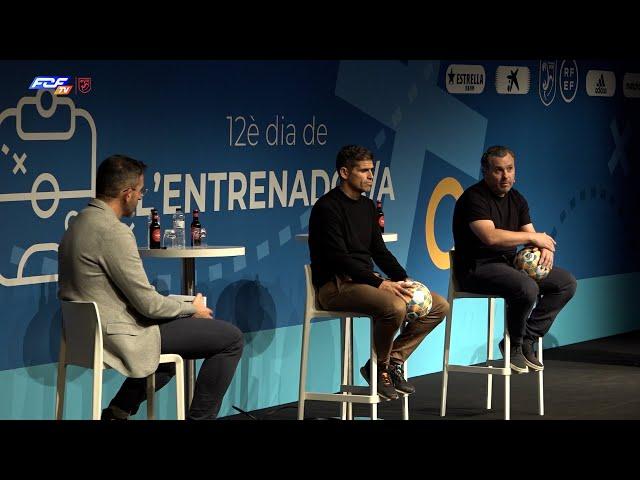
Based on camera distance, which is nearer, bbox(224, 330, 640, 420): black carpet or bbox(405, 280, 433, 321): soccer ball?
bbox(405, 280, 433, 321): soccer ball

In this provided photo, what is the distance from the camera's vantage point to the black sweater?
569 centimetres

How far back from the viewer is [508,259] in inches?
256

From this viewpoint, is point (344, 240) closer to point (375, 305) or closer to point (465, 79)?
point (375, 305)

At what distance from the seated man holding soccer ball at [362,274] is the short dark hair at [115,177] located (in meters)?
1.19

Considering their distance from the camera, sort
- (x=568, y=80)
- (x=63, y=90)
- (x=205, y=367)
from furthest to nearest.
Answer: (x=568, y=80)
(x=63, y=90)
(x=205, y=367)

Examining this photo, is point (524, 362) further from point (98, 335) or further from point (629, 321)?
point (629, 321)

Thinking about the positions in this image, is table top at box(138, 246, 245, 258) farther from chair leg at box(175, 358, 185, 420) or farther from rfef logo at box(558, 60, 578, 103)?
rfef logo at box(558, 60, 578, 103)

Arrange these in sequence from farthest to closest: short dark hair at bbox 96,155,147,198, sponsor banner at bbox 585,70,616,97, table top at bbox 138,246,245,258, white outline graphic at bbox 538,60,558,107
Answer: sponsor banner at bbox 585,70,616,97 → white outline graphic at bbox 538,60,558,107 → table top at bbox 138,246,245,258 → short dark hair at bbox 96,155,147,198

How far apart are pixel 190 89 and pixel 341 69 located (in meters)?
1.23

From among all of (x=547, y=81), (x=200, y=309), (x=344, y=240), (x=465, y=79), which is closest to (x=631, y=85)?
(x=547, y=81)

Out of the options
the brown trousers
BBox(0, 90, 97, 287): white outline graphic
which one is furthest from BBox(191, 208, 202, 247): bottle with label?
the brown trousers

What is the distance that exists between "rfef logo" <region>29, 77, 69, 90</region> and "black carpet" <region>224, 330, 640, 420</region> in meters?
1.98

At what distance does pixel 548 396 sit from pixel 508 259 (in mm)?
1150
